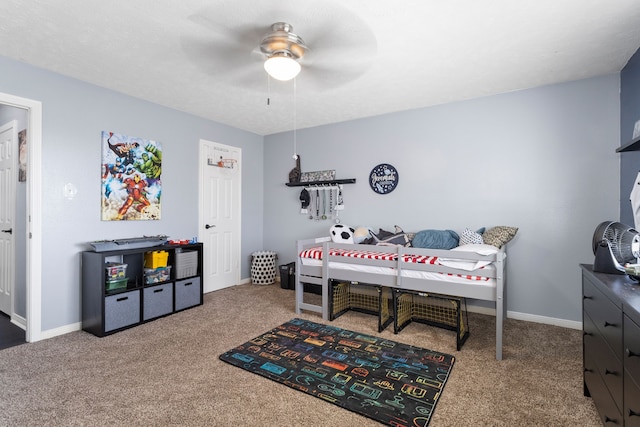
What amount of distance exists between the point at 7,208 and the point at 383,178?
4.22m

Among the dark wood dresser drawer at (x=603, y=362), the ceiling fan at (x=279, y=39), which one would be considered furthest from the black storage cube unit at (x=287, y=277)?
the dark wood dresser drawer at (x=603, y=362)

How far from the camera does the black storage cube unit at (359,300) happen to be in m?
3.11

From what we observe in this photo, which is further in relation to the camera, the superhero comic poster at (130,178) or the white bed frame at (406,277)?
the superhero comic poster at (130,178)

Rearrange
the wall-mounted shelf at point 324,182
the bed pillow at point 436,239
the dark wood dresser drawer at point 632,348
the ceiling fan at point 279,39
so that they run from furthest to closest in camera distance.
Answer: the wall-mounted shelf at point 324,182
the bed pillow at point 436,239
the ceiling fan at point 279,39
the dark wood dresser drawer at point 632,348

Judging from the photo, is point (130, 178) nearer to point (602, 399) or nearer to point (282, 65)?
point (282, 65)

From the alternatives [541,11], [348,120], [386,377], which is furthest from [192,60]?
[386,377]

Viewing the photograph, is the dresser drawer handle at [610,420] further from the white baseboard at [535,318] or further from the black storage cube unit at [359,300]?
the white baseboard at [535,318]

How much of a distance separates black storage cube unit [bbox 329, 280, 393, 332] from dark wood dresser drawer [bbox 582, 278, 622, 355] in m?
1.57

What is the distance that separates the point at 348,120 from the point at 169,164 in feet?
7.81

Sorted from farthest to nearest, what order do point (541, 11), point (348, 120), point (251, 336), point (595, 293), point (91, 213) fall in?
1. point (348, 120)
2. point (91, 213)
3. point (251, 336)
4. point (541, 11)
5. point (595, 293)

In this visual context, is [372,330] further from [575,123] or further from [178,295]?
[575,123]

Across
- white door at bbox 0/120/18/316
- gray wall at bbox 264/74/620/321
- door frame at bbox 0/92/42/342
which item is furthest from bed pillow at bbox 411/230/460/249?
white door at bbox 0/120/18/316

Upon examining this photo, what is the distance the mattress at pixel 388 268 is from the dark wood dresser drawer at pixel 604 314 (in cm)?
68

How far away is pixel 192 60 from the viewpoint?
257 centimetres
